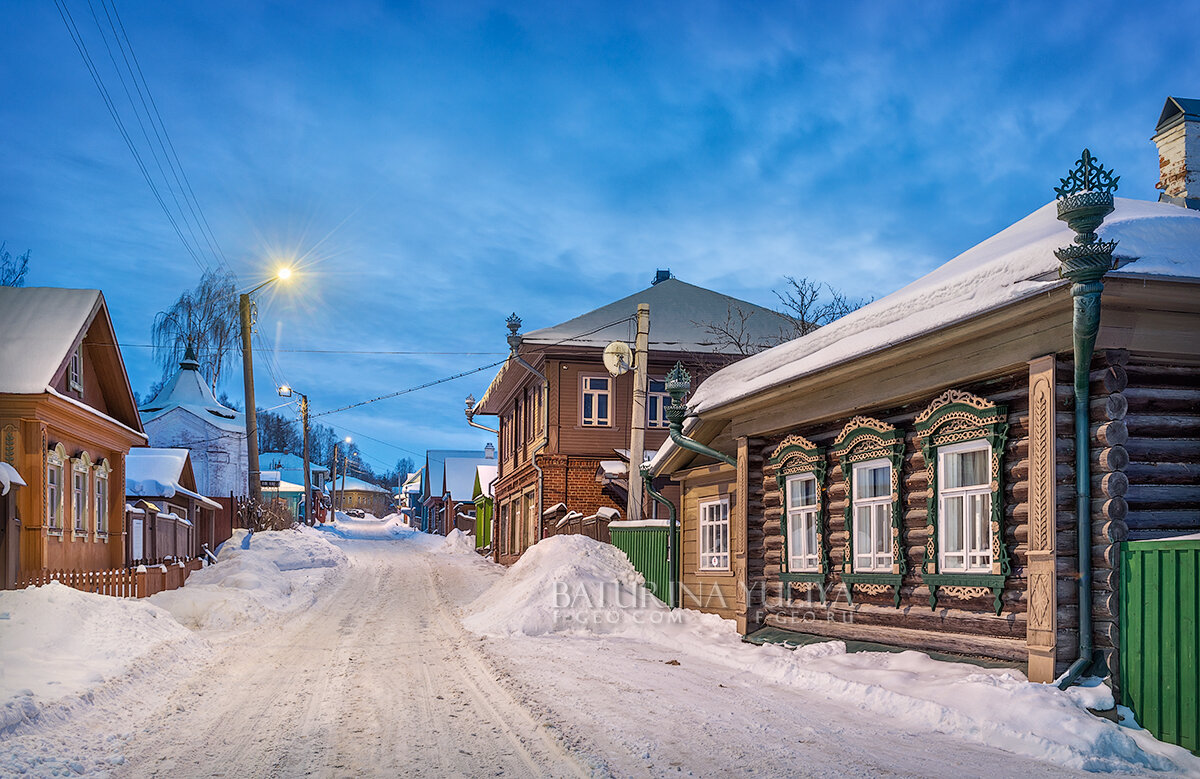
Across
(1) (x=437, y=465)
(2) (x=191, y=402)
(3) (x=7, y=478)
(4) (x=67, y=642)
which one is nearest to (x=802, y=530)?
(4) (x=67, y=642)

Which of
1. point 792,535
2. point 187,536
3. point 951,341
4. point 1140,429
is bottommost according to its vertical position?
point 187,536

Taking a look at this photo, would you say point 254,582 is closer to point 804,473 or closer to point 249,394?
point 249,394

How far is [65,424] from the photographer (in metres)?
19.3

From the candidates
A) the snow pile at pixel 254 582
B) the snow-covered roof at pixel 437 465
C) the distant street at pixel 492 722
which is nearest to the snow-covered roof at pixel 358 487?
the snow-covered roof at pixel 437 465

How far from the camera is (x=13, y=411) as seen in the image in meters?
17.3

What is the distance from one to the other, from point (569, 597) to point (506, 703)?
781cm

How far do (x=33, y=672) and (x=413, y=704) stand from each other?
403cm

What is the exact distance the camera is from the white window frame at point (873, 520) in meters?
11.1

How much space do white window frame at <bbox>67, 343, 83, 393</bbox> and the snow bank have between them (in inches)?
389

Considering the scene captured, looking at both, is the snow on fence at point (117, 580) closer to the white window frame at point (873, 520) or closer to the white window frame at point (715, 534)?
the white window frame at point (715, 534)

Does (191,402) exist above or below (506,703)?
above

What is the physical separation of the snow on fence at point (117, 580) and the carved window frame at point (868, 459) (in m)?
12.0

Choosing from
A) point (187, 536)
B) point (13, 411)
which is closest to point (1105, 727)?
point (13, 411)

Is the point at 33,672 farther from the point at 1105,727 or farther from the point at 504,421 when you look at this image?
the point at 504,421
